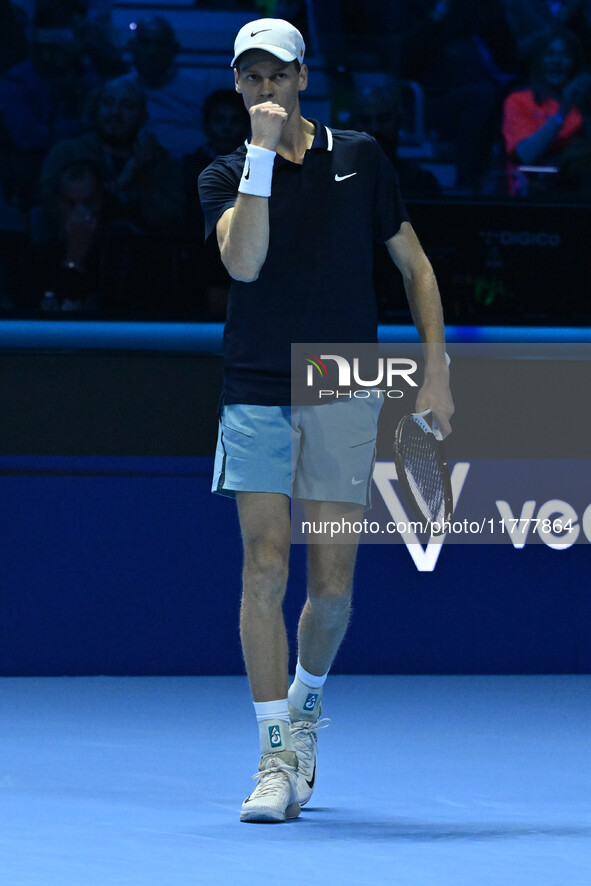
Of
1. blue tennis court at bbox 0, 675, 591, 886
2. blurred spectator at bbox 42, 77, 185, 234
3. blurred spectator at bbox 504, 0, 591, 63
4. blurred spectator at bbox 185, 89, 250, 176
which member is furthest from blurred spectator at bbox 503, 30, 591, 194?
blue tennis court at bbox 0, 675, 591, 886

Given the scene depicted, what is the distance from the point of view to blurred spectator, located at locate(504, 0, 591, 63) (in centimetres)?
688

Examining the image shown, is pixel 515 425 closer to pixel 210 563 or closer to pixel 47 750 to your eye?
pixel 210 563

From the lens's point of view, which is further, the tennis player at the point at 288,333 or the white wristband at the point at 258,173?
the tennis player at the point at 288,333

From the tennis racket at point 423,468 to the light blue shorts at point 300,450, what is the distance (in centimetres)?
10

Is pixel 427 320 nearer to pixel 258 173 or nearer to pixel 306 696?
pixel 258 173

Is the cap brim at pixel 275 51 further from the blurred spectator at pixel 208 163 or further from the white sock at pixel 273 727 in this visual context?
the blurred spectator at pixel 208 163

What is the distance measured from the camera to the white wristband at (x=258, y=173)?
3018 mm

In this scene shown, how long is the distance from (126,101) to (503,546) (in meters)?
2.48

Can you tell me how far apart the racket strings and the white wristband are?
0.71 meters

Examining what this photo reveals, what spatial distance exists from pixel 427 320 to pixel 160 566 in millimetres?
2088

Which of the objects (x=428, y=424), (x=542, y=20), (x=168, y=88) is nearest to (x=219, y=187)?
(x=428, y=424)

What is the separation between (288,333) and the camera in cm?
325

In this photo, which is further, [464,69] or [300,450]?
[464,69]

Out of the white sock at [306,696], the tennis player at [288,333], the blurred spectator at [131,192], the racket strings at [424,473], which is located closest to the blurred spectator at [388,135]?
the blurred spectator at [131,192]
